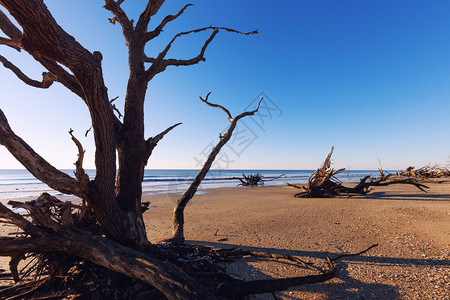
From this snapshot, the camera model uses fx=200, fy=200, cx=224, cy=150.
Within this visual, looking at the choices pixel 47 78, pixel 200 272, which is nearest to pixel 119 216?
pixel 200 272

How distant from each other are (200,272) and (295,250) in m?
2.44

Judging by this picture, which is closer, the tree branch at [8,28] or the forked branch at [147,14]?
the tree branch at [8,28]

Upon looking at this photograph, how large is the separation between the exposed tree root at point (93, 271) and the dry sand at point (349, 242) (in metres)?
0.78

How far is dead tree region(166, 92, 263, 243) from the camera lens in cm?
462

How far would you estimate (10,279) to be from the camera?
3008mm

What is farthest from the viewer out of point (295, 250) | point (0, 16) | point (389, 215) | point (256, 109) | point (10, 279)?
point (389, 215)

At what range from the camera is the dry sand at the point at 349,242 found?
2.72 m

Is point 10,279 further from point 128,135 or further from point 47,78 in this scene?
point 47,78

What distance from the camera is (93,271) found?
242 centimetres

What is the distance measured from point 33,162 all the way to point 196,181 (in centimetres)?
308

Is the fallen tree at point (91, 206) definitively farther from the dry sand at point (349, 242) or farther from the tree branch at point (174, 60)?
the dry sand at point (349, 242)

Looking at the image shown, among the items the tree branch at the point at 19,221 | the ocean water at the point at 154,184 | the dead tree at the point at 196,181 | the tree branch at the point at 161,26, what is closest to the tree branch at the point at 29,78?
the tree branch at the point at 161,26

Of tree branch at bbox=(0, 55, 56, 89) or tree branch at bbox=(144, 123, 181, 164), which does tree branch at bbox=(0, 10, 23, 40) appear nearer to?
tree branch at bbox=(0, 55, 56, 89)

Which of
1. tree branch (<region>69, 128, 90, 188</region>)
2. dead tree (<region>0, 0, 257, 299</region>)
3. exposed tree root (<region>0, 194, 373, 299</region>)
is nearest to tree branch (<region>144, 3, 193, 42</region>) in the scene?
dead tree (<region>0, 0, 257, 299</region>)
